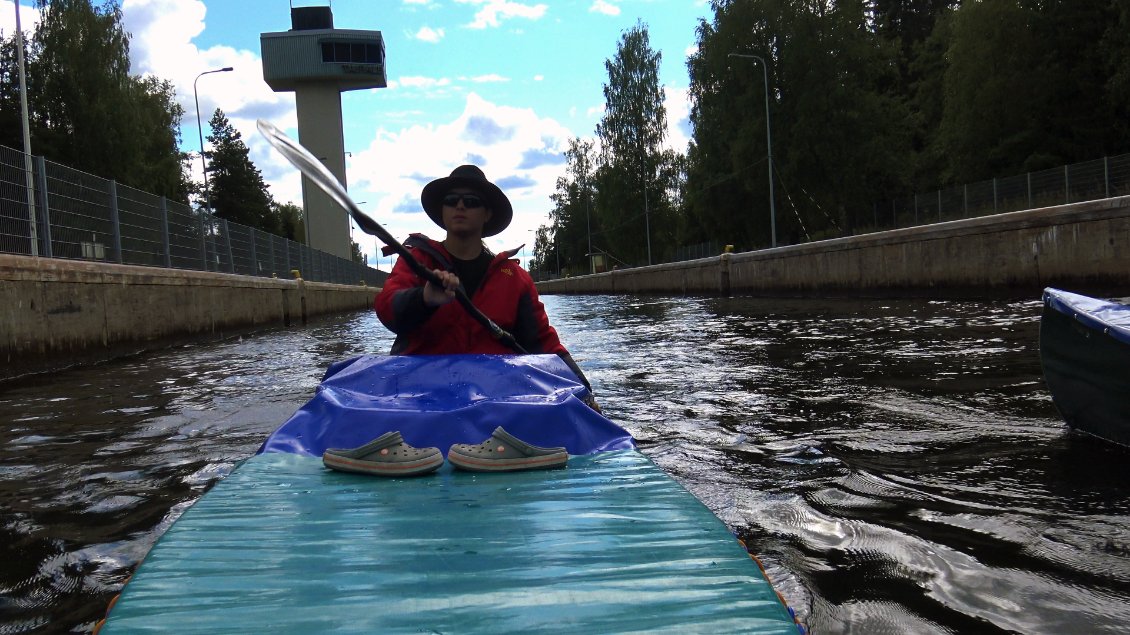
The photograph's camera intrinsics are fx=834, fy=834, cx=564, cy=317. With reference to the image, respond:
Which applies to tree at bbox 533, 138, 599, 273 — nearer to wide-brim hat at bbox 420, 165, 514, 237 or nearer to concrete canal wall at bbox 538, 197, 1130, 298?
concrete canal wall at bbox 538, 197, 1130, 298

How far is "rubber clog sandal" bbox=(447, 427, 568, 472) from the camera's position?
277cm

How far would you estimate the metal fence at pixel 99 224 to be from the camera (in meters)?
9.18

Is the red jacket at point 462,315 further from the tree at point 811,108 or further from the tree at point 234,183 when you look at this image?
the tree at point 234,183

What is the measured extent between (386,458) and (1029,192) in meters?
27.0

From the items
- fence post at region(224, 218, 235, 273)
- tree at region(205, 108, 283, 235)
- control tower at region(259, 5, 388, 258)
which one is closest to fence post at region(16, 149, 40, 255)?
fence post at region(224, 218, 235, 273)

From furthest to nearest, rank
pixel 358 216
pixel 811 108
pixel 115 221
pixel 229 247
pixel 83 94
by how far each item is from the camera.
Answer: pixel 83 94, pixel 811 108, pixel 229 247, pixel 115 221, pixel 358 216

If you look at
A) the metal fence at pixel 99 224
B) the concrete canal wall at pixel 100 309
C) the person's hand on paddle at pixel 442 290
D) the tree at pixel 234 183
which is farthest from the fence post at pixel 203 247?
the tree at pixel 234 183

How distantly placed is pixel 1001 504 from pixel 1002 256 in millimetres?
12375

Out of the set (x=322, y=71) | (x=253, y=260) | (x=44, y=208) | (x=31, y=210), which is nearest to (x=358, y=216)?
(x=31, y=210)

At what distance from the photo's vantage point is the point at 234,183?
80.2 m

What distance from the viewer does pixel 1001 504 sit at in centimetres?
302

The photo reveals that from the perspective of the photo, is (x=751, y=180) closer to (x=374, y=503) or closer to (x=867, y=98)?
(x=867, y=98)

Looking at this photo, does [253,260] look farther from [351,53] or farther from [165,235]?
[351,53]

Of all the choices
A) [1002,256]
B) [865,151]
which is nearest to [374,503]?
[1002,256]
